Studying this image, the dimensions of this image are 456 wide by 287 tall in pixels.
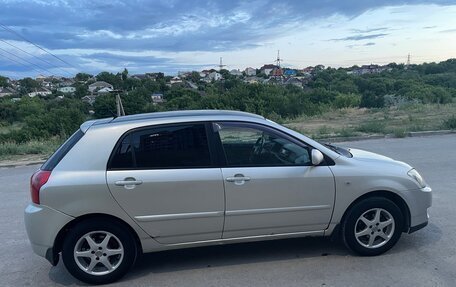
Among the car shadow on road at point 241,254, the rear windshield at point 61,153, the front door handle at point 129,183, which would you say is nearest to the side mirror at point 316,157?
the car shadow on road at point 241,254

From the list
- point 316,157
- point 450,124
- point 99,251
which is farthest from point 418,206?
point 450,124

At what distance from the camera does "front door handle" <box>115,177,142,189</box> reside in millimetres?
3934

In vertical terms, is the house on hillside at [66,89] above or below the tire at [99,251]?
above

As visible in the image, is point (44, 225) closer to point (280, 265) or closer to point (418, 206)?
point (280, 265)

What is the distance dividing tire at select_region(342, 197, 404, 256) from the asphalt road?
0.12m

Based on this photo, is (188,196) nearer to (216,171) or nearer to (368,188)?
(216,171)

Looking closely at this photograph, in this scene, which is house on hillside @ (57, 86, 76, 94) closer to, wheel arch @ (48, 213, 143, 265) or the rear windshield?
the rear windshield

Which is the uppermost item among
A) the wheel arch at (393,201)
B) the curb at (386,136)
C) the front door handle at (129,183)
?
the front door handle at (129,183)

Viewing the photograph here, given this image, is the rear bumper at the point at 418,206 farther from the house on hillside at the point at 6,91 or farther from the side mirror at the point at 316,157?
the house on hillside at the point at 6,91

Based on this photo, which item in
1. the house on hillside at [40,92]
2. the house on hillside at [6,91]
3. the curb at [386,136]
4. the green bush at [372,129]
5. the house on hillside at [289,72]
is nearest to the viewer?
the curb at [386,136]

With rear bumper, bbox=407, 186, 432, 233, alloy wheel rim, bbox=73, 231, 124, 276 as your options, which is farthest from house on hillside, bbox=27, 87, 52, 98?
rear bumper, bbox=407, 186, 432, 233

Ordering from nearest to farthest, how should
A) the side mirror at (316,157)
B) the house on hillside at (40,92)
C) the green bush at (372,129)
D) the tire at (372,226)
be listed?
the side mirror at (316,157) → the tire at (372,226) → the green bush at (372,129) → the house on hillside at (40,92)

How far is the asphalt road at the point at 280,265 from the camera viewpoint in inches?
156

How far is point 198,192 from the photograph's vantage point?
4043 millimetres
